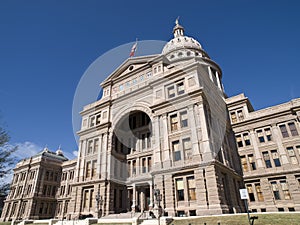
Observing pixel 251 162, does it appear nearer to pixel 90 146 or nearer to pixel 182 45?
pixel 90 146

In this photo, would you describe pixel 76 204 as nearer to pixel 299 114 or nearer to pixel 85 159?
pixel 85 159

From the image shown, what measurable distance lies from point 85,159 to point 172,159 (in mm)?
17235

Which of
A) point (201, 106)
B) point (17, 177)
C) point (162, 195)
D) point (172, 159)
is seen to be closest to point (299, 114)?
point (201, 106)

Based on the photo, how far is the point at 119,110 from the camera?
122 ft

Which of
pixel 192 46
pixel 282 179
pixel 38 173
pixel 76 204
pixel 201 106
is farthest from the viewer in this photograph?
pixel 192 46

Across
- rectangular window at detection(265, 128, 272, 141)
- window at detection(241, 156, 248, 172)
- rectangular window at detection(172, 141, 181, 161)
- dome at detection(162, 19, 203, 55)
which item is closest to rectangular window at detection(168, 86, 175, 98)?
rectangular window at detection(172, 141, 181, 161)

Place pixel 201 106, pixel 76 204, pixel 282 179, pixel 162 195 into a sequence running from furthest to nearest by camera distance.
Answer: pixel 76 204 < pixel 282 179 < pixel 201 106 < pixel 162 195

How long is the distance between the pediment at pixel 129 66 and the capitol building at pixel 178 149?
21 cm

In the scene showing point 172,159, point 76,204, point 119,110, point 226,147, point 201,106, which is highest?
point 119,110

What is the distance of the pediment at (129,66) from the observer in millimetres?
39091

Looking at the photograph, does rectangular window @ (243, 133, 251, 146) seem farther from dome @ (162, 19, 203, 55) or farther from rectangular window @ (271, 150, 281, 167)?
dome @ (162, 19, 203, 55)

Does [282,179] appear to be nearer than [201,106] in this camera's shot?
No

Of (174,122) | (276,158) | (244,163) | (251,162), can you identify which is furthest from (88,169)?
(276,158)

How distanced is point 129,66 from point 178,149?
866 inches
